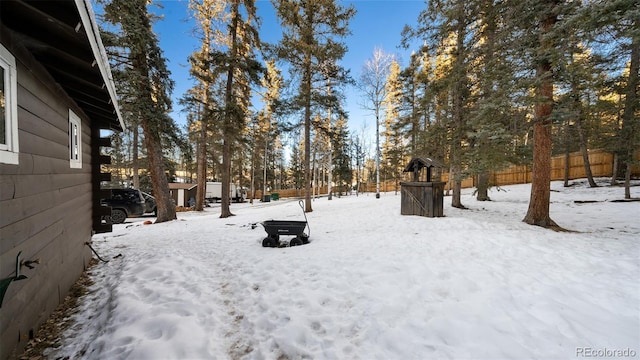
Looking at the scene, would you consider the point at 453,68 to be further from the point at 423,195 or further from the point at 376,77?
the point at 376,77

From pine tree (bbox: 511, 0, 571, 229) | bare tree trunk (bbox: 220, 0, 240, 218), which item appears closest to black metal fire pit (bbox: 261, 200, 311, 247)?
pine tree (bbox: 511, 0, 571, 229)

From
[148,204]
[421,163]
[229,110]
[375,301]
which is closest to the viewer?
[375,301]

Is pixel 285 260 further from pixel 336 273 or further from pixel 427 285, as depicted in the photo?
pixel 427 285

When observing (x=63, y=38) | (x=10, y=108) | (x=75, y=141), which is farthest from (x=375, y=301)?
(x=75, y=141)

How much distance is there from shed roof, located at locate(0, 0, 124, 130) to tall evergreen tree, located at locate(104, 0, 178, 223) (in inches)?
208

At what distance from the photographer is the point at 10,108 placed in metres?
2.05

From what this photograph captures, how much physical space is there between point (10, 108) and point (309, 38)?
10.7 metres

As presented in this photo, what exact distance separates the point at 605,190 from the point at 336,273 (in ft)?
56.0

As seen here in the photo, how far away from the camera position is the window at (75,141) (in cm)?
393

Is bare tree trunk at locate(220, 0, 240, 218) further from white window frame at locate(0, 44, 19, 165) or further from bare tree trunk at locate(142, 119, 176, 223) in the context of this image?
white window frame at locate(0, 44, 19, 165)

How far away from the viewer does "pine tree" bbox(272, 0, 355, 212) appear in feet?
34.4

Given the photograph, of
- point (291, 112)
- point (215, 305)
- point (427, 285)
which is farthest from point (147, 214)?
point (427, 285)

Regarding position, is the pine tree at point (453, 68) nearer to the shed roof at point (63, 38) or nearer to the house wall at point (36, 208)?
the shed roof at point (63, 38)

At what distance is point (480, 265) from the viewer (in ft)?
12.5
